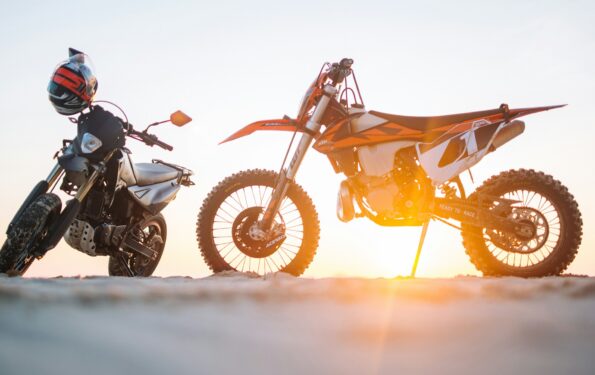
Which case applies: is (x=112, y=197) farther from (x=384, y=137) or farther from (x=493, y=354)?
(x=493, y=354)

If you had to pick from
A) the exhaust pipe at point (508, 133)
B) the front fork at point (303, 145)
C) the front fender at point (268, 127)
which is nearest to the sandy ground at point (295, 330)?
the exhaust pipe at point (508, 133)

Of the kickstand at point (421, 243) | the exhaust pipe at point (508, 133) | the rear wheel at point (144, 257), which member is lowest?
the rear wheel at point (144, 257)

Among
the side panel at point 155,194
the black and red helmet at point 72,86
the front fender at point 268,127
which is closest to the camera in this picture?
the black and red helmet at point 72,86

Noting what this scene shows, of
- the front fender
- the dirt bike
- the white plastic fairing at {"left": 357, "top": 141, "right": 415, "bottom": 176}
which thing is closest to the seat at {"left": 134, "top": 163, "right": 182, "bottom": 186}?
the dirt bike

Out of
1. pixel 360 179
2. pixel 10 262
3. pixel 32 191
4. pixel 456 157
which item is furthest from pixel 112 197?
pixel 456 157

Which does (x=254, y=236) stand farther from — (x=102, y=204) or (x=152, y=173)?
(x=152, y=173)

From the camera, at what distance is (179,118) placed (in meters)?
3.95

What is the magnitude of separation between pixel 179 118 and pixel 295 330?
320 centimetres

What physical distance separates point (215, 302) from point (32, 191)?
10.0 feet

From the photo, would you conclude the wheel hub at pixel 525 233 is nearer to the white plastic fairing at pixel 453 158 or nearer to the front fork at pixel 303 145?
the white plastic fairing at pixel 453 158

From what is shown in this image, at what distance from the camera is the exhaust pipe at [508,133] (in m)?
3.87

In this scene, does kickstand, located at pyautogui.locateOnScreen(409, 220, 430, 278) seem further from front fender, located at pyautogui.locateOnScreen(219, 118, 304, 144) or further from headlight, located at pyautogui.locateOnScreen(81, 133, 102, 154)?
headlight, located at pyautogui.locateOnScreen(81, 133, 102, 154)

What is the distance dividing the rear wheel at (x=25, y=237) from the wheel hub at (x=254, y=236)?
1.35m

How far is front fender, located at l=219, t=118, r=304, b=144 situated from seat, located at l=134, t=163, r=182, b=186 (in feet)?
2.95
